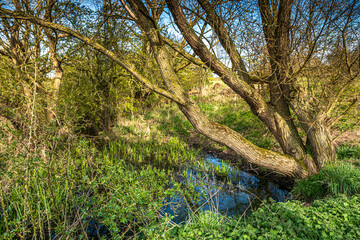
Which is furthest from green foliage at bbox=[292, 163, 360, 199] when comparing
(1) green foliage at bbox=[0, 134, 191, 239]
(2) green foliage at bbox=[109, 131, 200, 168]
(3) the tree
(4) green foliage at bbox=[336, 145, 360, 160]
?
(2) green foliage at bbox=[109, 131, 200, 168]

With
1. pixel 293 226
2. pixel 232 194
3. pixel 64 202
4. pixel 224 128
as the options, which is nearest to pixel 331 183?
pixel 293 226

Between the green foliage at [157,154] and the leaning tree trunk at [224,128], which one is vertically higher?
the leaning tree trunk at [224,128]

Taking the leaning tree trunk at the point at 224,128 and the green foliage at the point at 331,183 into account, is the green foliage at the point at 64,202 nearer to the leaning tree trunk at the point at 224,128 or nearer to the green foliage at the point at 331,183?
the leaning tree trunk at the point at 224,128

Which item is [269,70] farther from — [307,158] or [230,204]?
[230,204]

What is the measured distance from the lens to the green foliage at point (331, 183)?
336cm

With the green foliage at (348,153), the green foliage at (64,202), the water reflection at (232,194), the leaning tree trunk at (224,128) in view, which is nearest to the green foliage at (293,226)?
the green foliage at (64,202)

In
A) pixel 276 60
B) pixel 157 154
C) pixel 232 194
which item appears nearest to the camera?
pixel 276 60

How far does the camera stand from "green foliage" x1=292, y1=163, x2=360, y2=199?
3.36 metres

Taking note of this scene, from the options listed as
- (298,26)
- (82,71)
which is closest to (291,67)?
(298,26)

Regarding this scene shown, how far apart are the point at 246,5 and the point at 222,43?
3.06 feet

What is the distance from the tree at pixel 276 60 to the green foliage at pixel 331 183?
1.03 feet

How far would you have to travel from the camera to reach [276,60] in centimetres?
403

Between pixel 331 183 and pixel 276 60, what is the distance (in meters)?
2.56

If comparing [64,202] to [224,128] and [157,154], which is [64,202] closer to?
[224,128]
